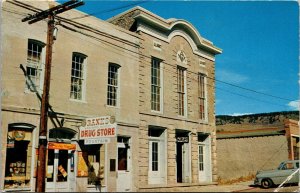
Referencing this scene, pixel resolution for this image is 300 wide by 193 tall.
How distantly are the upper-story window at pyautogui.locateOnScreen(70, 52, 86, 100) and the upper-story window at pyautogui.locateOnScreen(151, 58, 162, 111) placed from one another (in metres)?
4.74

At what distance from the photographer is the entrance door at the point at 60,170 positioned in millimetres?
15766

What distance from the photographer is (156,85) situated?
839 inches

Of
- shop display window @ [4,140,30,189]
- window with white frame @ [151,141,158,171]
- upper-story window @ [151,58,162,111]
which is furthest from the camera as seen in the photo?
upper-story window @ [151,58,162,111]

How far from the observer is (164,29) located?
21875mm

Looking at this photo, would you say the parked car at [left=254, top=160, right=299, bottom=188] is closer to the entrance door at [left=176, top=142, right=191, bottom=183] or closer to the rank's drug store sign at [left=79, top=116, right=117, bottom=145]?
the entrance door at [left=176, top=142, right=191, bottom=183]

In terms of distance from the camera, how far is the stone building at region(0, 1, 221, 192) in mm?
14922

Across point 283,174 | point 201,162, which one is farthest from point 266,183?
point 201,162

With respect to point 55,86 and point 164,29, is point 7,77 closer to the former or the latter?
point 55,86

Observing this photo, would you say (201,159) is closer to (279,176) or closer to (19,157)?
(279,176)

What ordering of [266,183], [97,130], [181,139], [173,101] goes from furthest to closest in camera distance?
[181,139] → [173,101] → [266,183] → [97,130]

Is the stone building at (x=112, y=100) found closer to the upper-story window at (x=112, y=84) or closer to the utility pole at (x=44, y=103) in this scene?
the upper-story window at (x=112, y=84)

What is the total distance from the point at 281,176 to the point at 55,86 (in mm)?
12336

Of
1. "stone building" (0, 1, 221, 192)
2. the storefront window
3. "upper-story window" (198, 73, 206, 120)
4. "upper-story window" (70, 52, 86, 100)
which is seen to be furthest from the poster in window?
"upper-story window" (198, 73, 206, 120)

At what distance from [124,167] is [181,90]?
6454mm
